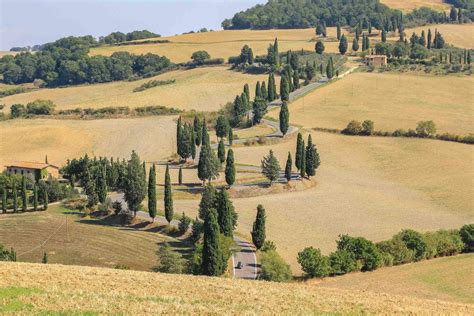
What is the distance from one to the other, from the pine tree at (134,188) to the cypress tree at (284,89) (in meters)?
76.4

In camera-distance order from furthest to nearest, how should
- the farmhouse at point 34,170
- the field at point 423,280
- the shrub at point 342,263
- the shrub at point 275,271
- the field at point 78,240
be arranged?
the farmhouse at point 34,170 → the field at point 78,240 → the shrub at point 342,263 → the shrub at point 275,271 → the field at point 423,280

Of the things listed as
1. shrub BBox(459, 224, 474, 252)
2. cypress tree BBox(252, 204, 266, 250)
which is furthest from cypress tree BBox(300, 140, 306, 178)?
shrub BBox(459, 224, 474, 252)

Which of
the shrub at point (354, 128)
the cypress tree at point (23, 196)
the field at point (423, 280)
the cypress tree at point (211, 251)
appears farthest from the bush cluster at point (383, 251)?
the shrub at point (354, 128)

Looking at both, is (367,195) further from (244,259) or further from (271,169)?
(244,259)

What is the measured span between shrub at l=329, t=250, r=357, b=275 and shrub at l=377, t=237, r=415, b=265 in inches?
185

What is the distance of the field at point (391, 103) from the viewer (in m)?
→ 142

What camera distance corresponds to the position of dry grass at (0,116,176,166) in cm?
12812

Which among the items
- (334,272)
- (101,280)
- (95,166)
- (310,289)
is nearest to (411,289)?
(334,272)

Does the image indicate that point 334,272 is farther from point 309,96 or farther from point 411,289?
point 309,96

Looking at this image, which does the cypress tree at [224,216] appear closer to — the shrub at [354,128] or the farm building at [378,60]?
the shrub at [354,128]

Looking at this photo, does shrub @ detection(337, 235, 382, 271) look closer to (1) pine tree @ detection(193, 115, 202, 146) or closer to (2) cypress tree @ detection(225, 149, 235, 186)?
(2) cypress tree @ detection(225, 149, 235, 186)

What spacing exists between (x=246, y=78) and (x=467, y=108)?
64.7m

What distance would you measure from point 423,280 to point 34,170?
66.3 meters

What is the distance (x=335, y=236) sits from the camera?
3100 inches
